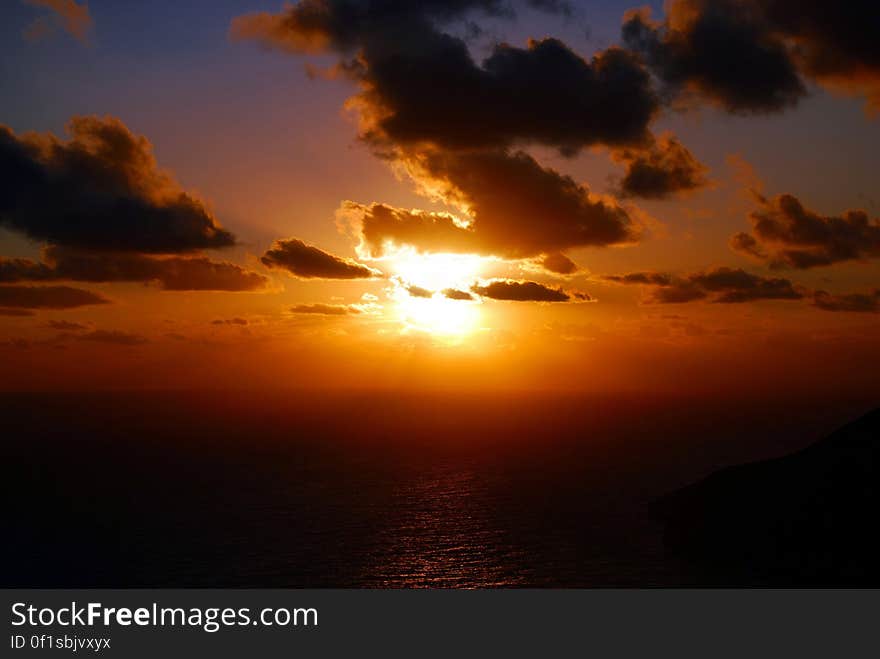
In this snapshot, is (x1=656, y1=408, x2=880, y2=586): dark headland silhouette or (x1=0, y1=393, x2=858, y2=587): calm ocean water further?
(x1=0, y1=393, x2=858, y2=587): calm ocean water

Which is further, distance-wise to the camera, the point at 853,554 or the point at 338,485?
the point at 338,485

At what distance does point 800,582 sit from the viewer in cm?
5656

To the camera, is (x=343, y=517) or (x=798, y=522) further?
(x=343, y=517)

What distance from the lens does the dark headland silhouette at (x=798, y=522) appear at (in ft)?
186

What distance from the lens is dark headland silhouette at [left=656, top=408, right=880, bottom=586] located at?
186 ft

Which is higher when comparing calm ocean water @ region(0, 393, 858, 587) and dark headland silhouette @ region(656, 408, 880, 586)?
dark headland silhouette @ region(656, 408, 880, 586)

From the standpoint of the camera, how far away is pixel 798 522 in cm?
6169

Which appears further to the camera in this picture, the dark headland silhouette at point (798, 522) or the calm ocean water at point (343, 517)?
the calm ocean water at point (343, 517)

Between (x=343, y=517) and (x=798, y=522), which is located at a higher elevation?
(x=798, y=522)
